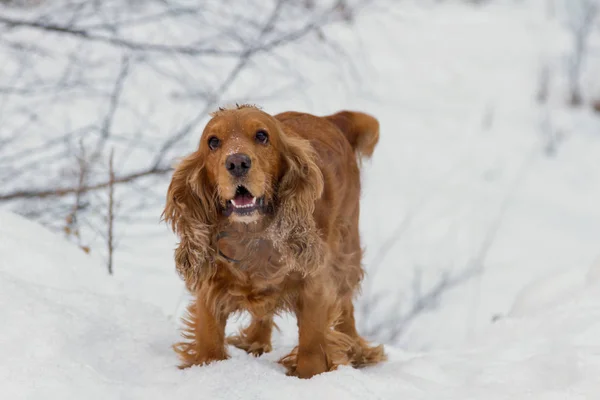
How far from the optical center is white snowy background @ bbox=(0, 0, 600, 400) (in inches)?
105

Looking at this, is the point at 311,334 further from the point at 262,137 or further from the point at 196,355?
the point at 262,137

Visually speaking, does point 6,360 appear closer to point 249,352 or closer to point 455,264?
point 249,352

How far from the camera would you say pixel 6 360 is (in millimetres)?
2398

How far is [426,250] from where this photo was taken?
7988 mm

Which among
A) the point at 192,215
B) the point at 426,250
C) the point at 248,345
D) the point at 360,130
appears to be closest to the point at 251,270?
the point at 192,215

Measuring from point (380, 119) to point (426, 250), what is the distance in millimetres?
2313

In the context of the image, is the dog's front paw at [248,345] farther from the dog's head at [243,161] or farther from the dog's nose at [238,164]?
the dog's nose at [238,164]

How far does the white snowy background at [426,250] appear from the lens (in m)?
2.67

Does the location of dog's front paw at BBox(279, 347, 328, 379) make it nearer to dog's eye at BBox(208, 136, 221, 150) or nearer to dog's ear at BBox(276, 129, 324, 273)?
dog's ear at BBox(276, 129, 324, 273)

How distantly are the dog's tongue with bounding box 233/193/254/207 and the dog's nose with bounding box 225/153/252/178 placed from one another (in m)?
0.11

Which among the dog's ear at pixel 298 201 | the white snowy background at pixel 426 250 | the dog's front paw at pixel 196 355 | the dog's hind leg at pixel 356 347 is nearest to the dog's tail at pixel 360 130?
the white snowy background at pixel 426 250

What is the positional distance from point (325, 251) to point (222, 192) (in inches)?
20.1

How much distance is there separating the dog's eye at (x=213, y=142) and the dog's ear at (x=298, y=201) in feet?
0.79

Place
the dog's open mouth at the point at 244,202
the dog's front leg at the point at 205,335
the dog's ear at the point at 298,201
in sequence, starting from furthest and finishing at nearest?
the dog's front leg at the point at 205,335 → the dog's ear at the point at 298,201 → the dog's open mouth at the point at 244,202
